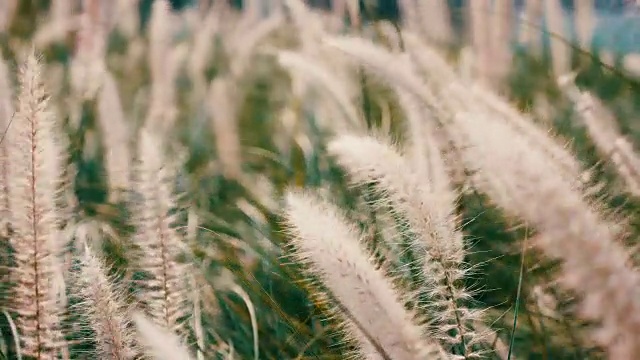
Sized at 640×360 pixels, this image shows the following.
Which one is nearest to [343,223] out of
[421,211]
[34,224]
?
[421,211]

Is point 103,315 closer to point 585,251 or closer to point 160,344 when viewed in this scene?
point 160,344

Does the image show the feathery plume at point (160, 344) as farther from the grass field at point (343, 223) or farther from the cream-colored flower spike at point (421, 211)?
the cream-colored flower spike at point (421, 211)

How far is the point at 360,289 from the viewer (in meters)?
0.33

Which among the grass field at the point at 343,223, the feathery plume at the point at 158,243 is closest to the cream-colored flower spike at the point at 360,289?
the grass field at the point at 343,223

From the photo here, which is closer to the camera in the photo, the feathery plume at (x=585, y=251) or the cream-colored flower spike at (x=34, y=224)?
the feathery plume at (x=585, y=251)

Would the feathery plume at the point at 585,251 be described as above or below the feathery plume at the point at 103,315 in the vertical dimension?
above

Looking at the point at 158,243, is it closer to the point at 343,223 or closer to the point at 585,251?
the point at 343,223

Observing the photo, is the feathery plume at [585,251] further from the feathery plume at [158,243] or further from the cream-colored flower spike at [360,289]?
the feathery plume at [158,243]

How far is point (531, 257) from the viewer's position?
0.59m

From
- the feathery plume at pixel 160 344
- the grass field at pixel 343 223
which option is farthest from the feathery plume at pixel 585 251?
the feathery plume at pixel 160 344

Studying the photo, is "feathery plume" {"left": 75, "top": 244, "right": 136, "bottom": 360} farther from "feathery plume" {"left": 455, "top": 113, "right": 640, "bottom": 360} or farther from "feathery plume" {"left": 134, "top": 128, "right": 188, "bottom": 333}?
"feathery plume" {"left": 455, "top": 113, "right": 640, "bottom": 360}

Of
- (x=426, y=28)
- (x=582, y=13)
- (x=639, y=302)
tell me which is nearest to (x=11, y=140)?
(x=639, y=302)

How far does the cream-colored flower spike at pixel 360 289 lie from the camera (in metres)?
0.33

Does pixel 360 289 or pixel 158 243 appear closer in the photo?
pixel 360 289
